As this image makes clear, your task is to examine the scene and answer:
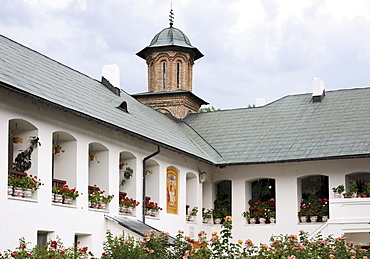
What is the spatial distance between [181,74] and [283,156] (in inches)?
366

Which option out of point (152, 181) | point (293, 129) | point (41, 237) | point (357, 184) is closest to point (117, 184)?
point (152, 181)

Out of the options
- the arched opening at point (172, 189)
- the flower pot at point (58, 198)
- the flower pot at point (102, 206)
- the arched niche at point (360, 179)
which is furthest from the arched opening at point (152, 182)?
the arched niche at point (360, 179)

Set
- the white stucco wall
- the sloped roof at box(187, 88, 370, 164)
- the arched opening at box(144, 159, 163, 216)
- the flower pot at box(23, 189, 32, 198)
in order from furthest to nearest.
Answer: the sloped roof at box(187, 88, 370, 164) < the arched opening at box(144, 159, 163, 216) < the flower pot at box(23, 189, 32, 198) < the white stucco wall

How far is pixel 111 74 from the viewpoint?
2541cm

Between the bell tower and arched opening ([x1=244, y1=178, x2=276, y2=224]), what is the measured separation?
6.30m

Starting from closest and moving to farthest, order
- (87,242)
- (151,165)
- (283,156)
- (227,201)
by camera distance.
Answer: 1. (87,242)
2. (151,165)
3. (283,156)
4. (227,201)

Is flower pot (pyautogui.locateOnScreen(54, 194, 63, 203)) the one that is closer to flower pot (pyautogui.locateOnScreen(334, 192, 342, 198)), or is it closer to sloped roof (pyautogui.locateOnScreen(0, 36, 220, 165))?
sloped roof (pyautogui.locateOnScreen(0, 36, 220, 165))

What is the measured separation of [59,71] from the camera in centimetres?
2097

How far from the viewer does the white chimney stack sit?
25.3 m

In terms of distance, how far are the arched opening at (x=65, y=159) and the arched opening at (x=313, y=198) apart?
30.3ft

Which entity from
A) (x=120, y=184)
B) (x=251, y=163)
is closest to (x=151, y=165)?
(x=120, y=184)

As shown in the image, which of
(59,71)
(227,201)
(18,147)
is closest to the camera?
(18,147)

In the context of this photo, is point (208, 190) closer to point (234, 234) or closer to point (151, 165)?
point (234, 234)

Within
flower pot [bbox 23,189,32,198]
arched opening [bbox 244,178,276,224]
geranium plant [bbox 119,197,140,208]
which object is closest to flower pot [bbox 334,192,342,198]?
arched opening [bbox 244,178,276,224]
